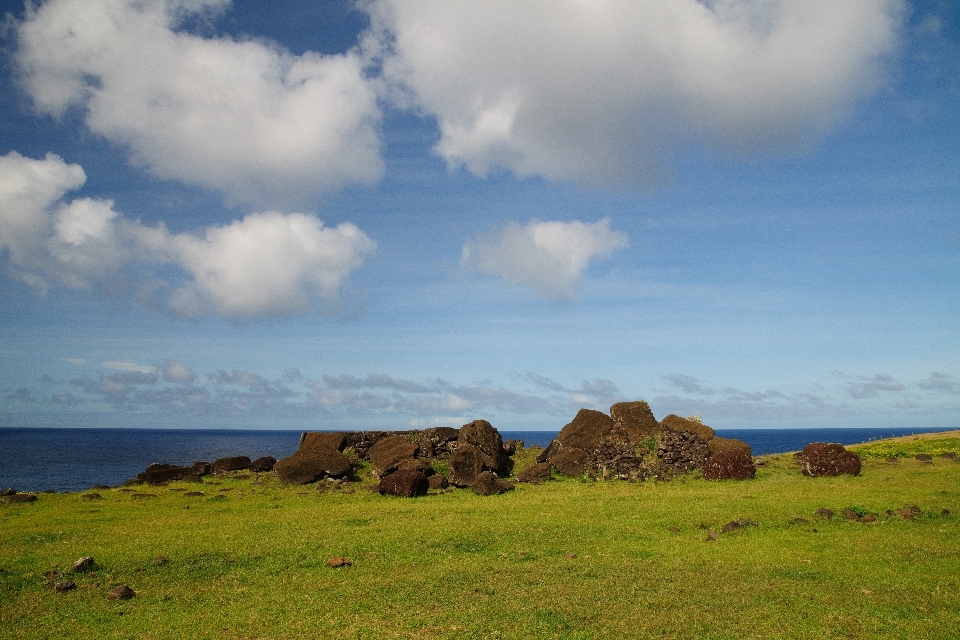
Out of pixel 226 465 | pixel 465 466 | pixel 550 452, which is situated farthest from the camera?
pixel 226 465

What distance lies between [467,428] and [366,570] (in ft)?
73.1

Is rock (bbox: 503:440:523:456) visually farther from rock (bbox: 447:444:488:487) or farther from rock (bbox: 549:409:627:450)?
rock (bbox: 447:444:488:487)

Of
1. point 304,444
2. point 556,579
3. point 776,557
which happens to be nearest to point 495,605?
point 556,579

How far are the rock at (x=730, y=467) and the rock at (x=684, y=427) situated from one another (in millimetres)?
4480

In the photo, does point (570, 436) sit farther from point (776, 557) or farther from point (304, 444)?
point (776, 557)

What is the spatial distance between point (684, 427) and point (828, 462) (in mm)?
8359

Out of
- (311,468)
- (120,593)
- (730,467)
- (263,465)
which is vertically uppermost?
(730,467)

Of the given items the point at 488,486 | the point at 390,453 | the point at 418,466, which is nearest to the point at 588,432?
the point at 488,486

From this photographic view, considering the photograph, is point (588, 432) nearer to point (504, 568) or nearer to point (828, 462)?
point (828, 462)

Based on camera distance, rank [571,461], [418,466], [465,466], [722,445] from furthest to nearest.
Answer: [722,445] < [571,461] < [418,466] < [465,466]

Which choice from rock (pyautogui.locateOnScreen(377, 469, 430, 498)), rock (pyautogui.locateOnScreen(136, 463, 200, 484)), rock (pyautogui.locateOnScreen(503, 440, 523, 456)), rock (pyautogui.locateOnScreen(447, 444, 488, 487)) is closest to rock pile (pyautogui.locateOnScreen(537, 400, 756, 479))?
rock (pyautogui.locateOnScreen(503, 440, 523, 456))

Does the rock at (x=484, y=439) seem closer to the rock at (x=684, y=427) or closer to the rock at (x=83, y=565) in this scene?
the rock at (x=684, y=427)

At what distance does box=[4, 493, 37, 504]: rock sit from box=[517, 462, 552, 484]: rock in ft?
79.9

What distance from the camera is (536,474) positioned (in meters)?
35.1
